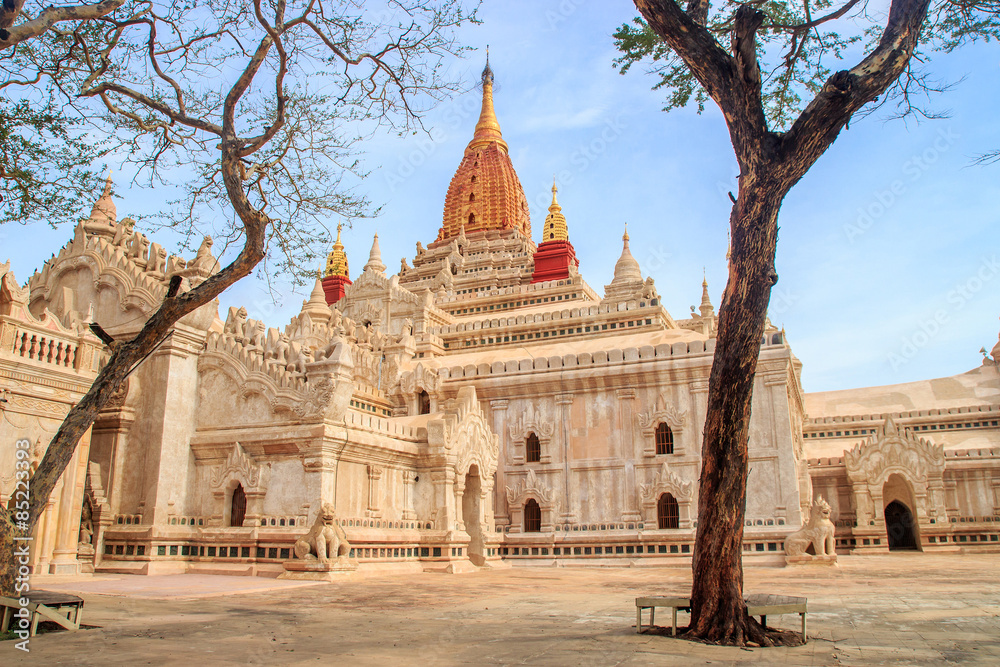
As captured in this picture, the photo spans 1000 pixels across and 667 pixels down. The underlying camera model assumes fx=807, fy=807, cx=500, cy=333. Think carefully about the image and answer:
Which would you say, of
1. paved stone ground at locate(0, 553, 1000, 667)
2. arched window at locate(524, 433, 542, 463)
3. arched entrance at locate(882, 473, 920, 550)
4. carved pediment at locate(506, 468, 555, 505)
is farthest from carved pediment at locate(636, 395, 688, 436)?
arched entrance at locate(882, 473, 920, 550)

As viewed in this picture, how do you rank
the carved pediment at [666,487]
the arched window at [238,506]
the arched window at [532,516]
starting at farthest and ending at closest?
the arched window at [532,516], the carved pediment at [666,487], the arched window at [238,506]

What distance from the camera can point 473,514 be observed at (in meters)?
24.0

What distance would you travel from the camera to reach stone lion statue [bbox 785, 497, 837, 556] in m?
23.0

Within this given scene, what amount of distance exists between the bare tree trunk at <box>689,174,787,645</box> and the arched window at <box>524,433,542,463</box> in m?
18.9

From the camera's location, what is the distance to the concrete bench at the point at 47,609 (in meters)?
8.41

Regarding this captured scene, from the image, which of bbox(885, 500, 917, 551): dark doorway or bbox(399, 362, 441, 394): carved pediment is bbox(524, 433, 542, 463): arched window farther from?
bbox(885, 500, 917, 551): dark doorway

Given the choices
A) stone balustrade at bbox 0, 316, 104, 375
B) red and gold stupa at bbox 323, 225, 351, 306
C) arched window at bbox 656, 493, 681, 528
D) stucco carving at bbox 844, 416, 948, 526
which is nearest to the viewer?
stone balustrade at bbox 0, 316, 104, 375

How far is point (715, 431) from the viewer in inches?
366

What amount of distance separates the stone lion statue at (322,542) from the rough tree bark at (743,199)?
32.4ft

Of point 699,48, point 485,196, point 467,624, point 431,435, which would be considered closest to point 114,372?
point 467,624

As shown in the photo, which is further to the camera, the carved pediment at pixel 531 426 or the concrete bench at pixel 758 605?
the carved pediment at pixel 531 426

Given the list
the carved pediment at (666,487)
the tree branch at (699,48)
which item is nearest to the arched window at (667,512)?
the carved pediment at (666,487)

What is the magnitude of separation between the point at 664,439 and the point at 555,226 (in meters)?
28.3

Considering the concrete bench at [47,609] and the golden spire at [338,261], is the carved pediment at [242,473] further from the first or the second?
the golden spire at [338,261]
